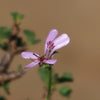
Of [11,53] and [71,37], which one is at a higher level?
[71,37]

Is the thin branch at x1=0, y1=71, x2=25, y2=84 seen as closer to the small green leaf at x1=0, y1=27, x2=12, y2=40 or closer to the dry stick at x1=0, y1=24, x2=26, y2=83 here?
the dry stick at x1=0, y1=24, x2=26, y2=83

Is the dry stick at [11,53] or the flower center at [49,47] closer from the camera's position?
the flower center at [49,47]

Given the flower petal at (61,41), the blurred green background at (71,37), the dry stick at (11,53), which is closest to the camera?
the flower petal at (61,41)

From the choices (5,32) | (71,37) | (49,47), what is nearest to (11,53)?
(5,32)

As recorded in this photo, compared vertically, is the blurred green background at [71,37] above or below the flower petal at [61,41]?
above

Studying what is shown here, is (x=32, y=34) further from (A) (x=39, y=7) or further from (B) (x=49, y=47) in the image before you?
(A) (x=39, y=7)

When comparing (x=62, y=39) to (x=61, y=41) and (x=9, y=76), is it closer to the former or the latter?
(x=61, y=41)

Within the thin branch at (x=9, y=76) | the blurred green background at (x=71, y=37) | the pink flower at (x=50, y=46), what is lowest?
the pink flower at (x=50, y=46)

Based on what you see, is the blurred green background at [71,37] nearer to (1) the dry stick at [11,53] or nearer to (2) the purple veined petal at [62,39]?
(1) the dry stick at [11,53]

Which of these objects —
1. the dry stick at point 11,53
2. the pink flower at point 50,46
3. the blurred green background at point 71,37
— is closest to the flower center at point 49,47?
the pink flower at point 50,46
